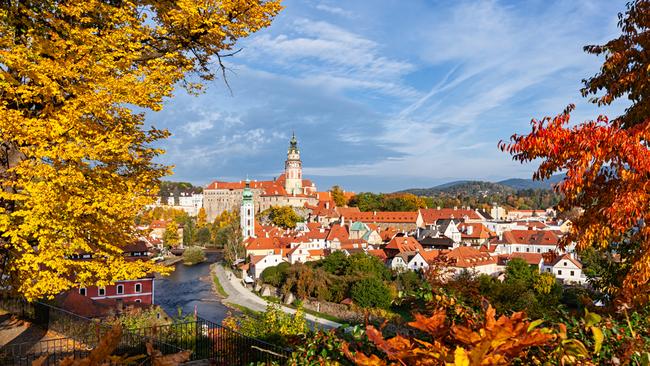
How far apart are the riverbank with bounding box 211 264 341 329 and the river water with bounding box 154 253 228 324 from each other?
1.29 m

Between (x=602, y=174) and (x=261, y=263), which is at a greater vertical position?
(x=602, y=174)

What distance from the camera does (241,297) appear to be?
1789 inches

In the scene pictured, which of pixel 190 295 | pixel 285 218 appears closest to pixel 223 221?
pixel 285 218

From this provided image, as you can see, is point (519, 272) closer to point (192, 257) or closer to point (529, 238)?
point (529, 238)

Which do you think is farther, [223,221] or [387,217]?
[223,221]

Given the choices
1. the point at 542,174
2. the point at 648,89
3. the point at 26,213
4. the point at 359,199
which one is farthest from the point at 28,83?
the point at 359,199

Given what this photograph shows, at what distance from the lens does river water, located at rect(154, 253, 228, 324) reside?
38000 mm

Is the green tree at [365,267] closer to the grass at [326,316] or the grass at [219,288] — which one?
the grass at [326,316]

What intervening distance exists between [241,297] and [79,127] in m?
40.4

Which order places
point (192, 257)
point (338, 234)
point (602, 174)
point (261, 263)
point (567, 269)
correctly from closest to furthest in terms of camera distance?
point (602, 174)
point (567, 269)
point (261, 263)
point (192, 257)
point (338, 234)

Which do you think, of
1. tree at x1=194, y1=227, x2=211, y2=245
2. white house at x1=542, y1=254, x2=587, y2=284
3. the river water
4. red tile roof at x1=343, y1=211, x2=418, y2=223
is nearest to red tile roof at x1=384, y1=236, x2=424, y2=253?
white house at x1=542, y1=254, x2=587, y2=284

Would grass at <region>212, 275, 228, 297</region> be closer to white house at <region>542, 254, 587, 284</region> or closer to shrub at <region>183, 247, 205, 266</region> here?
shrub at <region>183, 247, 205, 266</region>

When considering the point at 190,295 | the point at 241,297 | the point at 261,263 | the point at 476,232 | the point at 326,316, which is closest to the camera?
the point at 326,316

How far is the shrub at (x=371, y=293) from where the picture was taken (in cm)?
3959
